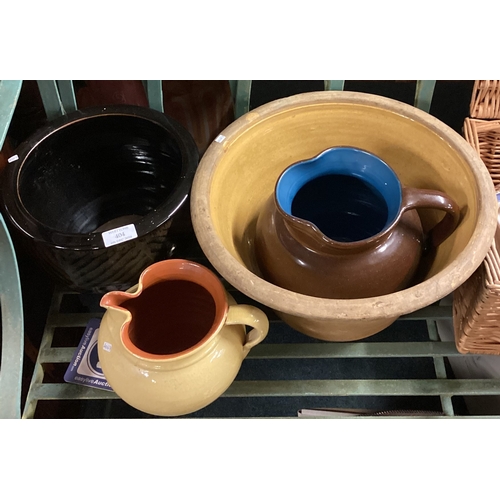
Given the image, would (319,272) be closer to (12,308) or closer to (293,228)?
(293,228)

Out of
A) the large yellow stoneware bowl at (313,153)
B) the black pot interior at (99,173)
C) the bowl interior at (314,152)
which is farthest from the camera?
the black pot interior at (99,173)

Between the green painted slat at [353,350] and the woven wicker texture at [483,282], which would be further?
the green painted slat at [353,350]

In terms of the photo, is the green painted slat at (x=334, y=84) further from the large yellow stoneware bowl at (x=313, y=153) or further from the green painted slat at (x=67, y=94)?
the green painted slat at (x=67, y=94)

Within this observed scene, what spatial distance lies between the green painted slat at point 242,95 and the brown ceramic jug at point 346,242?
0.76 ft

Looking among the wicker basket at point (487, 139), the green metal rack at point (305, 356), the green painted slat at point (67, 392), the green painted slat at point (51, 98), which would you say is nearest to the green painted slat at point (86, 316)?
the green metal rack at point (305, 356)

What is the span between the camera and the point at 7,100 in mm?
621

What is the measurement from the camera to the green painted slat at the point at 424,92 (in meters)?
0.76

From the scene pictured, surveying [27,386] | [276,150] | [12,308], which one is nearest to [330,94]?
[276,150]

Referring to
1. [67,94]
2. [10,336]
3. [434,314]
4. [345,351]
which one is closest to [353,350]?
[345,351]

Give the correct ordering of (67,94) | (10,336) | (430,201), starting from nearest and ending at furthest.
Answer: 1. (430,201)
2. (10,336)
3. (67,94)

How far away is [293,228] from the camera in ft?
1.88

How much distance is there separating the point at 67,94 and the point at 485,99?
0.63 m

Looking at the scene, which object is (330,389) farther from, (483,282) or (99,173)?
(99,173)

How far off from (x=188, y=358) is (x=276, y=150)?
32 cm
